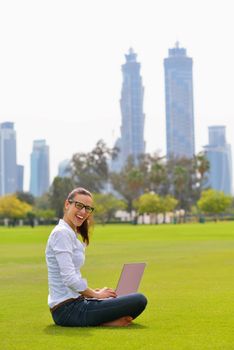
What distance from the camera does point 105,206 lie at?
163625mm

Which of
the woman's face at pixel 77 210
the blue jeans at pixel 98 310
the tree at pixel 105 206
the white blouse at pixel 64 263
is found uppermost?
the tree at pixel 105 206

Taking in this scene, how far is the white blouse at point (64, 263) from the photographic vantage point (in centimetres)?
986

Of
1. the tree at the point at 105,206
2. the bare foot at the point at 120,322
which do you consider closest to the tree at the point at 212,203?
the tree at the point at 105,206

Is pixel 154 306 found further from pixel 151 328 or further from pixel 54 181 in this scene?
pixel 54 181

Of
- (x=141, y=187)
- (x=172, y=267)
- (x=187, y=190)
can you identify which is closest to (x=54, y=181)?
(x=141, y=187)

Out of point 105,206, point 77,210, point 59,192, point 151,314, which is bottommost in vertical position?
point 151,314

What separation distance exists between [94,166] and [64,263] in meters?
170

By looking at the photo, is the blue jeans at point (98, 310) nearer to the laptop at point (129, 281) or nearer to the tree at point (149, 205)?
the laptop at point (129, 281)

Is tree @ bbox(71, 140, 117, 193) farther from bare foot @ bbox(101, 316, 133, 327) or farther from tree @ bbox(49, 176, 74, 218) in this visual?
bare foot @ bbox(101, 316, 133, 327)

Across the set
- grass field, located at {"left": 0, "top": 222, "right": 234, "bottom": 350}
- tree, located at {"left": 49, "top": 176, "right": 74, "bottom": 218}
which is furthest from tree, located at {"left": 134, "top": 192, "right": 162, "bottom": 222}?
grass field, located at {"left": 0, "top": 222, "right": 234, "bottom": 350}

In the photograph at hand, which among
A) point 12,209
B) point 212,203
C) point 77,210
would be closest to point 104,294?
point 77,210

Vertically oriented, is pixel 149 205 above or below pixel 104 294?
above

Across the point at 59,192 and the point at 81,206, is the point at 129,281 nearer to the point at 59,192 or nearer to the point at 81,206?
the point at 81,206

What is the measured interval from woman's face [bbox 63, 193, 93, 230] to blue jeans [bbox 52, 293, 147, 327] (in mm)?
977
